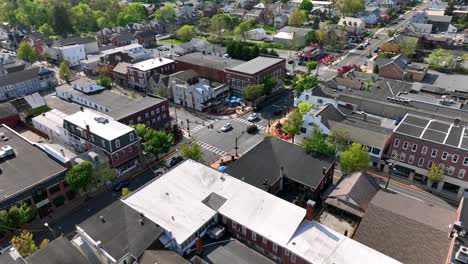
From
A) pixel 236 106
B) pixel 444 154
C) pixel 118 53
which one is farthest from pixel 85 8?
pixel 444 154

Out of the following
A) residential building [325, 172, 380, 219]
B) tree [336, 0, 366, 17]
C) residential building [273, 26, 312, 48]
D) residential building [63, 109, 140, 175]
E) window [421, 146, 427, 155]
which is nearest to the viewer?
residential building [325, 172, 380, 219]

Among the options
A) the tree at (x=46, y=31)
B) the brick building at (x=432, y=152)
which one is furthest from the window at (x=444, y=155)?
the tree at (x=46, y=31)

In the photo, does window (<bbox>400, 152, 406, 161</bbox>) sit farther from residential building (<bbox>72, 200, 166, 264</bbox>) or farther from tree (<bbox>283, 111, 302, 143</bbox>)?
residential building (<bbox>72, 200, 166, 264</bbox>)

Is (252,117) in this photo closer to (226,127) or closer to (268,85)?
(226,127)

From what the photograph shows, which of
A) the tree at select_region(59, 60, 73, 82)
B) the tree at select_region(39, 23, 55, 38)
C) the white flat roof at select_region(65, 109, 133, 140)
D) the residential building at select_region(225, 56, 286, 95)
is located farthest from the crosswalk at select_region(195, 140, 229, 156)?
the tree at select_region(39, 23, 55, 38)

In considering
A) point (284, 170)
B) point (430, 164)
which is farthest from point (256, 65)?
point (430, 164)

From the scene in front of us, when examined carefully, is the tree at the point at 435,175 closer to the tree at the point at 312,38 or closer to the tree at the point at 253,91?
the tree at the point at 253,91
